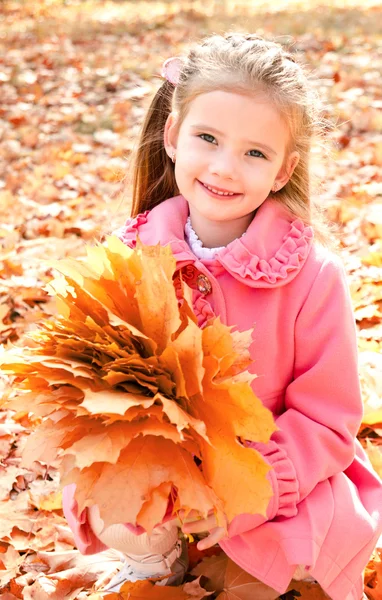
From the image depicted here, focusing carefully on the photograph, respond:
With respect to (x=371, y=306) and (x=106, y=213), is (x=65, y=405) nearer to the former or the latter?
(x=371, y=306)

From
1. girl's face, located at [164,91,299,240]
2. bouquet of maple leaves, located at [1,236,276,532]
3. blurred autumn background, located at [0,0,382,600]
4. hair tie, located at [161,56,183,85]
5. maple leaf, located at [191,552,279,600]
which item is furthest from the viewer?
blurred autumn background, located at [0,0,382,600]

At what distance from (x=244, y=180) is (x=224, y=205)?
81mm

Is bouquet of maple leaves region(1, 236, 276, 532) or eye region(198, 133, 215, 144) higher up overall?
eye region(198, 133, 215, 144)

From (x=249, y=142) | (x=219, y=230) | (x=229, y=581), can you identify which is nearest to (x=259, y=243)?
(x=219, y=230)

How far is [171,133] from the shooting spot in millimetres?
1909

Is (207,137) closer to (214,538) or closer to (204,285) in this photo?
(204,285)

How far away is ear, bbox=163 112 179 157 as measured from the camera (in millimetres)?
1887

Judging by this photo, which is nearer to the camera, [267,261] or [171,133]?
[267,261]

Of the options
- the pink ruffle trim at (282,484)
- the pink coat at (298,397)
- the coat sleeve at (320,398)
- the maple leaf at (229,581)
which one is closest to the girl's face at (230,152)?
the pink coat at (298,397)

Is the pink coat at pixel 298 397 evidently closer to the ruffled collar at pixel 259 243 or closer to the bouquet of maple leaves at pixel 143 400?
the ruffled collar at pixel 259 243

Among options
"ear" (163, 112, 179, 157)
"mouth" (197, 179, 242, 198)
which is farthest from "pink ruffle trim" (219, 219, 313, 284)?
"ear" (163, 112, 179, 157)

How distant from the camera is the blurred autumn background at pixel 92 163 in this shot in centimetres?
208

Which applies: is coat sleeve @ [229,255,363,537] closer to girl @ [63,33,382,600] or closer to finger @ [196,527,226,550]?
girl @ [63,33,382,600]

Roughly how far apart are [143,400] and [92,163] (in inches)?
155
